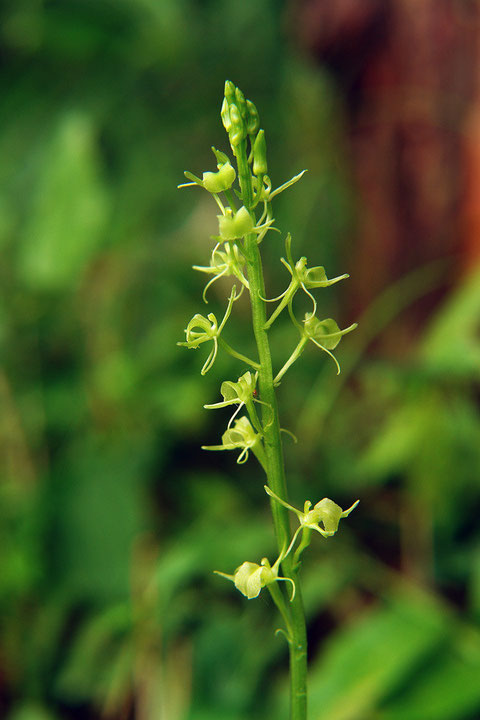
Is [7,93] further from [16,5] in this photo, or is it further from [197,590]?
[197,590]

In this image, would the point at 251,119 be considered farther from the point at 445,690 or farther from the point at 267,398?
the point at 445,690

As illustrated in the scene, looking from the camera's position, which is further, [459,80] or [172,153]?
[172,153]

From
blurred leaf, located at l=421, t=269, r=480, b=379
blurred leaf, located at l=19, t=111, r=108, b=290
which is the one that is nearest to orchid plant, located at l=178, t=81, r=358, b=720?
blurred leaf, located at l=421, t=269, r=480, b=379

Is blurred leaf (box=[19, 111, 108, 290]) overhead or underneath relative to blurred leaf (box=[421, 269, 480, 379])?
underneath

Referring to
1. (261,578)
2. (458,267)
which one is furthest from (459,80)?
(261,578)

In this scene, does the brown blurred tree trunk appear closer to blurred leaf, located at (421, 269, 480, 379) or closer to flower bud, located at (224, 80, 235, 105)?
blurred leaf, located at (421, 269, 480, 379)

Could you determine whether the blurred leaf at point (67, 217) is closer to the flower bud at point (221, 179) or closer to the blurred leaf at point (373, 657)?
the blurred leaf at point (373, 657)

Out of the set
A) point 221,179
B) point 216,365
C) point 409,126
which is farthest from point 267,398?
point 409,126

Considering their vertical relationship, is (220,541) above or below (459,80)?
below
